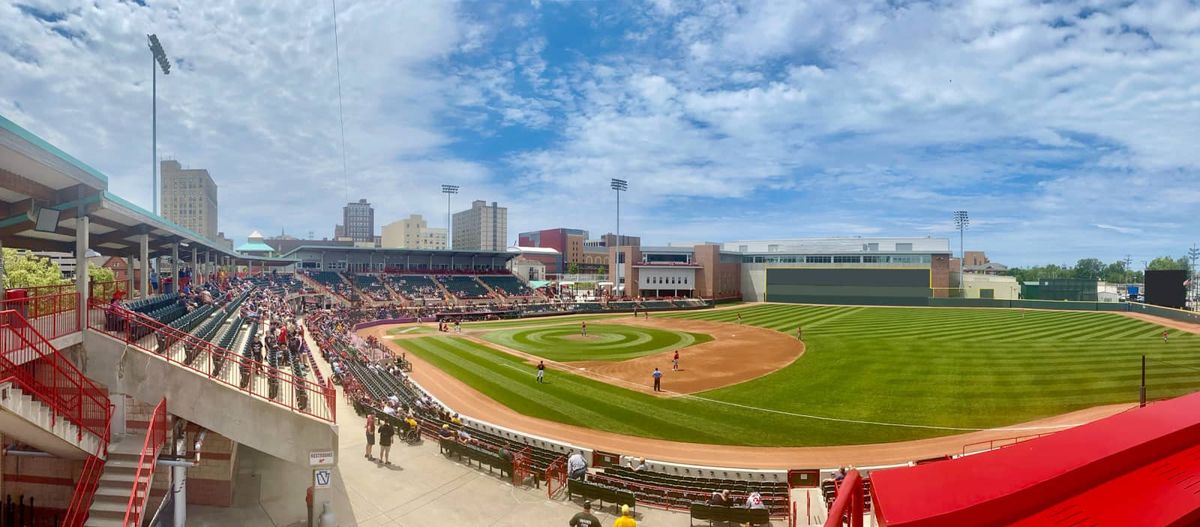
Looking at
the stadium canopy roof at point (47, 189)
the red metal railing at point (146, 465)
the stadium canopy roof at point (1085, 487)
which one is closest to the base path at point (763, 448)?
the red metal railing at point (146, 465)

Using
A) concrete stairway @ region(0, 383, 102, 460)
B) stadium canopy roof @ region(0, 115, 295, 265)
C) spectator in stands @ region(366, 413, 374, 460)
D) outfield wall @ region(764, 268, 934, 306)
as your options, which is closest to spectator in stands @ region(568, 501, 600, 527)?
spectator in stands @ region(366, 413, 374, 460)

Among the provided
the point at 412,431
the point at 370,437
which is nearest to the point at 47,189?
the point at 370,437

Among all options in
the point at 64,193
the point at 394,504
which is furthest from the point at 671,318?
the point at 64,193

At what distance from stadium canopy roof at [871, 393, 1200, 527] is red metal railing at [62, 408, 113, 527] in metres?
13.6

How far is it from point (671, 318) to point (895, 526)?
6117 cm

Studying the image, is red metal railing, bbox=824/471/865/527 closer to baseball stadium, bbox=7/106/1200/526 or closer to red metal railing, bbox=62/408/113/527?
baseball stadium, bbox=7/106/1200/526

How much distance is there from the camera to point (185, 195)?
15738 cm

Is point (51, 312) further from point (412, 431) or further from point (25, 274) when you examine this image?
point (25, 274)

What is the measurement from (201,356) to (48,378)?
127 inches

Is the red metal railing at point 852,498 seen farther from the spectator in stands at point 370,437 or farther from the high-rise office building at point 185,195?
the high-rise office building at point 185,195

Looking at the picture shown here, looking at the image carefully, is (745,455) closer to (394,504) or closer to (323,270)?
(394,504)

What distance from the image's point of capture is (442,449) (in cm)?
1683

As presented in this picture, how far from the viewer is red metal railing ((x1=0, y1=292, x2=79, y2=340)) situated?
10.2 m

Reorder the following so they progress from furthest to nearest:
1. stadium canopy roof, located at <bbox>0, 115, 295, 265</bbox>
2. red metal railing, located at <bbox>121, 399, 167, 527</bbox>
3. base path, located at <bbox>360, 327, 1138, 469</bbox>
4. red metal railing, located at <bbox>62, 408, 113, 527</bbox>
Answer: base path, located at <bbox>360, 327, 1138, 469</bbox>
red metal railing, located at <bbox>62, 408, 113, 527</bbox>
red metal railing, located at <bbox>121, 399, 167, 527</bbox>
stadium canopy roof, located at <bbox>0, 115, 295, 265</bbox>
